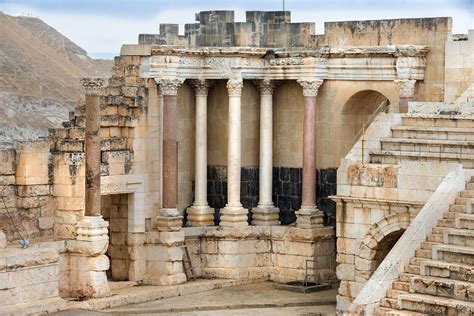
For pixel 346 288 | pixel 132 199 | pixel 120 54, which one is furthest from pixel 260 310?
pixel 120 54

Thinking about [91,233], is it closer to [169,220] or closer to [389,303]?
[169,220]

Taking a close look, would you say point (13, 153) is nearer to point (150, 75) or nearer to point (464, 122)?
point (150, 75)

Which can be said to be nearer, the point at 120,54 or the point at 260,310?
the point at 260,310

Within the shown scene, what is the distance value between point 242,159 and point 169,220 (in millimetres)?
3279

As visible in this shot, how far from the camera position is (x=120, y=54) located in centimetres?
4366

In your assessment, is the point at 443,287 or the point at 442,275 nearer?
the point at 443,287

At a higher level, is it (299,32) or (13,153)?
(299,32)

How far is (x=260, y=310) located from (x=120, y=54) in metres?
7.87

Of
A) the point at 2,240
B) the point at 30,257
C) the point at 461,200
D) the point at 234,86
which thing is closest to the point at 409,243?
the point at 461,200

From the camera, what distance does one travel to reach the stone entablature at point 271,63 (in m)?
42.8

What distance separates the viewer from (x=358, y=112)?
44281mm

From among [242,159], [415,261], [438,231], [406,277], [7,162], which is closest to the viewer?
[406,277]

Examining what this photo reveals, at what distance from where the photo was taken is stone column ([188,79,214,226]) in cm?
4428

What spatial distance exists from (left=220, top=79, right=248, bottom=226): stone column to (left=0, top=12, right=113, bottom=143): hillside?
10.7 m
